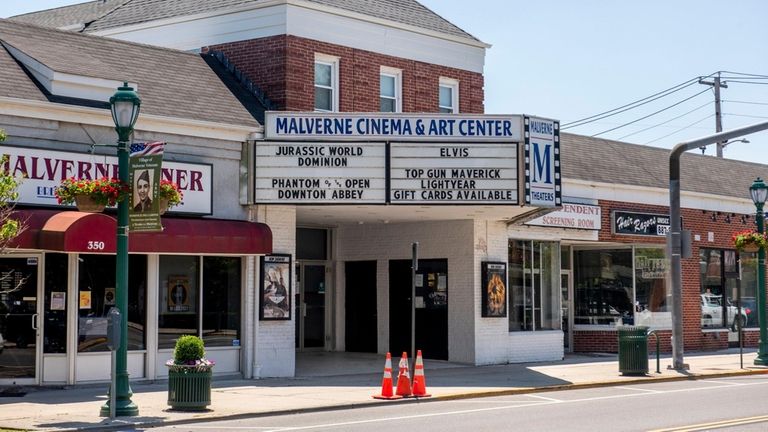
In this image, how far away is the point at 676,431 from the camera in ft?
45.6

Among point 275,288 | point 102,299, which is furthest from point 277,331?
point 102,299

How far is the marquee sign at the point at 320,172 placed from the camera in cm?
2256

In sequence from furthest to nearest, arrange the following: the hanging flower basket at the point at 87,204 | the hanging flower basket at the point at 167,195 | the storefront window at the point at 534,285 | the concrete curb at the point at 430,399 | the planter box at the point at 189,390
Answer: the storefront window at the point at 534,285, the hanging flower basket at the point at 167,195, the planter box at the point at 189,390, the hanging flower basket at the point at 87,204, the concrete curb at the point at 430,399

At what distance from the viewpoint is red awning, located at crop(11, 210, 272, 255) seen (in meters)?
18.4

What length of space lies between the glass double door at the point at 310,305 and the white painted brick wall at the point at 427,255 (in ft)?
1.42

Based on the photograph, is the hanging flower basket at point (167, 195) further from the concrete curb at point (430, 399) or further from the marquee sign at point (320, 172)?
the marquee sign at point (320, 172)

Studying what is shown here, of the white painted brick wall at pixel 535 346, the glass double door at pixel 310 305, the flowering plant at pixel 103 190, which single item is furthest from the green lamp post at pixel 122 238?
the white painted brick wall at pixel 535 346

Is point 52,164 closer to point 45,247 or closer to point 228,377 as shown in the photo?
point 45,247

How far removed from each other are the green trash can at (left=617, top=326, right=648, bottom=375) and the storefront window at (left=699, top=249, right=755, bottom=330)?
9962 millimetres

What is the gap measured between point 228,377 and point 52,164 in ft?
19.0

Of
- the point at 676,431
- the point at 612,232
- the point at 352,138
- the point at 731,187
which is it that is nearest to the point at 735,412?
the point at 676,431

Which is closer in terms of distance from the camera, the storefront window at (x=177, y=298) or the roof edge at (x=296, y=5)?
the storefront window at (x=177, y=298)

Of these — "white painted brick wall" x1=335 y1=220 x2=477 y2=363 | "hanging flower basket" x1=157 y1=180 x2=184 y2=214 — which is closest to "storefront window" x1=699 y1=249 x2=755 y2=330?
"white painted brick wall" x1=335 y1=220 x2=477 y2=363

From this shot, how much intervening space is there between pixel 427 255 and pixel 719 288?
1169 centimetres
